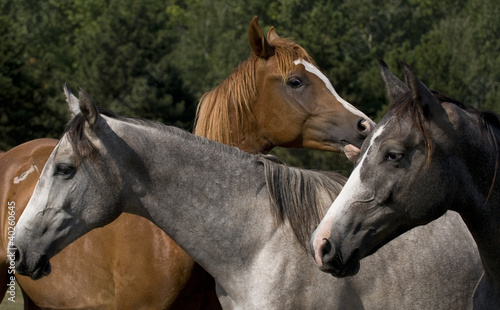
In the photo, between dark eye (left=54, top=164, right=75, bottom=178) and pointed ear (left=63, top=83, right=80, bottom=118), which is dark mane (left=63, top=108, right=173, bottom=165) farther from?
pointed ear (left=63, top=83, right=80, bottom=118)

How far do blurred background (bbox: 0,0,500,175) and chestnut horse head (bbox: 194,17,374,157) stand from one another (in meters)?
15.6

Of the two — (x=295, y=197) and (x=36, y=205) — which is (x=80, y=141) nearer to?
(x=36, y=205)

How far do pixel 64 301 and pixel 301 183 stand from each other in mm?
2204

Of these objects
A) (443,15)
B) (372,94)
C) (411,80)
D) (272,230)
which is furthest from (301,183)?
(443,15)

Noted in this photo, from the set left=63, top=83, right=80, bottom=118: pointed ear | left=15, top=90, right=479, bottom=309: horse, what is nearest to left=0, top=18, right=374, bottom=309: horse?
left=15, top=90, right=479, bottom=309: horse

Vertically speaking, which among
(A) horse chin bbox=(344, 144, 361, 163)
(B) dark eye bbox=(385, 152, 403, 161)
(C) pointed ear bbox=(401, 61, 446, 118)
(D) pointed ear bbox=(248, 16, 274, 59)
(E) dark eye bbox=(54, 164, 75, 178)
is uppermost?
(C) pointed ear bbox=(401, 61, 446, 118)

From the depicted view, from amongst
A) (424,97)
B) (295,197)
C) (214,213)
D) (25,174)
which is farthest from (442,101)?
(25,174)

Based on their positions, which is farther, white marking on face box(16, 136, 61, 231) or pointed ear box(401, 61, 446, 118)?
white marking on face box(16, 136, 61, 231)

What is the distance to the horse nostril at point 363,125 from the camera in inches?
184

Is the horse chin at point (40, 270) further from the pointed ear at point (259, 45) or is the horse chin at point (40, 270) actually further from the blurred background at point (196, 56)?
the blurred background at point (196, 56)

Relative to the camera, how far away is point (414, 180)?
130 inches

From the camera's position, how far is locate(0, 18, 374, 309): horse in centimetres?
476

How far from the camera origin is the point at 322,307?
3975 millimetres

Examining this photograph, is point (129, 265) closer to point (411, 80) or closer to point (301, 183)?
point (301, 183)
